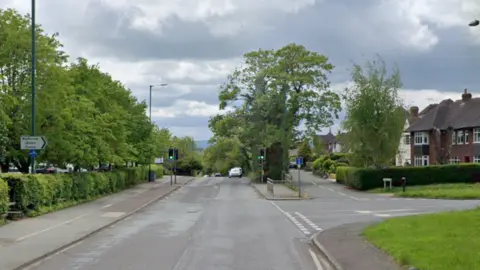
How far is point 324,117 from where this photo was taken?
6669 centimetres

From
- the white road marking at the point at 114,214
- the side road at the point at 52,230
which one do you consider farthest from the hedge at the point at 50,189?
the white road marking at the point at 114,214

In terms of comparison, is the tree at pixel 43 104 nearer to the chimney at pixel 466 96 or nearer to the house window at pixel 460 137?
the house window at pixel 460 137

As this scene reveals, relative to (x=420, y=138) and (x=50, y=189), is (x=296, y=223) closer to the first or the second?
(x=50, y=189)

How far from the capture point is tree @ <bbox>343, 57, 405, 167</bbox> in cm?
5556

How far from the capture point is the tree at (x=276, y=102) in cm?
6431

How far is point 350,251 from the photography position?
48.9 ft

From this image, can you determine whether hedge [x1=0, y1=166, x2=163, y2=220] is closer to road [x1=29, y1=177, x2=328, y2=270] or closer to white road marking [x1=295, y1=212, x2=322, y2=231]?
road [x1=29, y1=177, x2=328, y2=270]

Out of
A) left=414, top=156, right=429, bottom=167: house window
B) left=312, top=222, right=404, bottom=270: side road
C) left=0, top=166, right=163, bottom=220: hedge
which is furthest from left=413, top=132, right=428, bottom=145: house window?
left=312, top=222, right=404, bottom=270: side road

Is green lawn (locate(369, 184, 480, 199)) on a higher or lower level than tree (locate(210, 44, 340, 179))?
lower

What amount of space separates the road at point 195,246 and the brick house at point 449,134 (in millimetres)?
47251

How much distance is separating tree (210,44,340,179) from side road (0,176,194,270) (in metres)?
32.1

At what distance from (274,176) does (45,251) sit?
175 feet

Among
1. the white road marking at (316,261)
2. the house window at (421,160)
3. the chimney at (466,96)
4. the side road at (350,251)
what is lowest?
the white road marking at (316,261)

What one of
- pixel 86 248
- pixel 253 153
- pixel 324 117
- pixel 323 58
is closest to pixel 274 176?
pixel 253 153
